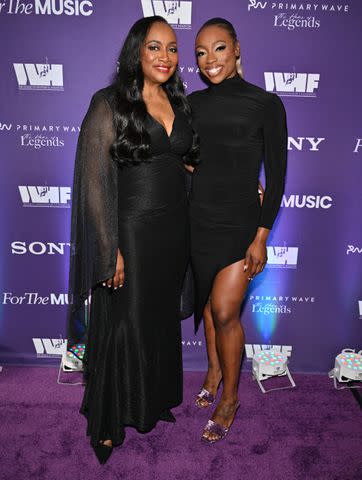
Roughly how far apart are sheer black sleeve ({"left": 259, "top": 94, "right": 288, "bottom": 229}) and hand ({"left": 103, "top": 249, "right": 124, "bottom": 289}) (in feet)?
2.47

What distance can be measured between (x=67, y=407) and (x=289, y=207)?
184 cm

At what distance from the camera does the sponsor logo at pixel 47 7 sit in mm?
2820

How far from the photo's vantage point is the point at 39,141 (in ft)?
10.0

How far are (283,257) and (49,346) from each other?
172 centimetres

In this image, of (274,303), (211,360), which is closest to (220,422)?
(211,360)

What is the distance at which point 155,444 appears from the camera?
8.89 feet

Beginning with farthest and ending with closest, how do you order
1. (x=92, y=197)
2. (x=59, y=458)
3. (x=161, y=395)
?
(x=161, y=395), (x=59, y=458), (x=92, y=197)

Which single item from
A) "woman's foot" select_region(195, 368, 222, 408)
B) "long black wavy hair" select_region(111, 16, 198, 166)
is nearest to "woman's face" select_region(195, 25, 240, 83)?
"long black wavy hair" select_region(111, 16, 198, 166)

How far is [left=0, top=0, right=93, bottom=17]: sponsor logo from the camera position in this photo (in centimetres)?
282

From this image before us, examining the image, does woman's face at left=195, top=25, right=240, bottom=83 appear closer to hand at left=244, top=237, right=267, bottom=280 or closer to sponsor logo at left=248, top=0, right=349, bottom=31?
sponsor logo at left=248, top=0, right=349, bottom=31

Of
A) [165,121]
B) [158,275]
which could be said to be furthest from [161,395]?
[165,121]

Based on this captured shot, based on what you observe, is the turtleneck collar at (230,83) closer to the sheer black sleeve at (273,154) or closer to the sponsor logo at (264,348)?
the sheer black sleeve at (273,154)

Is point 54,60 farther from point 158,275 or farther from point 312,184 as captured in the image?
point 312,184

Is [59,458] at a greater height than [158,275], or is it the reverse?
[158,275]
